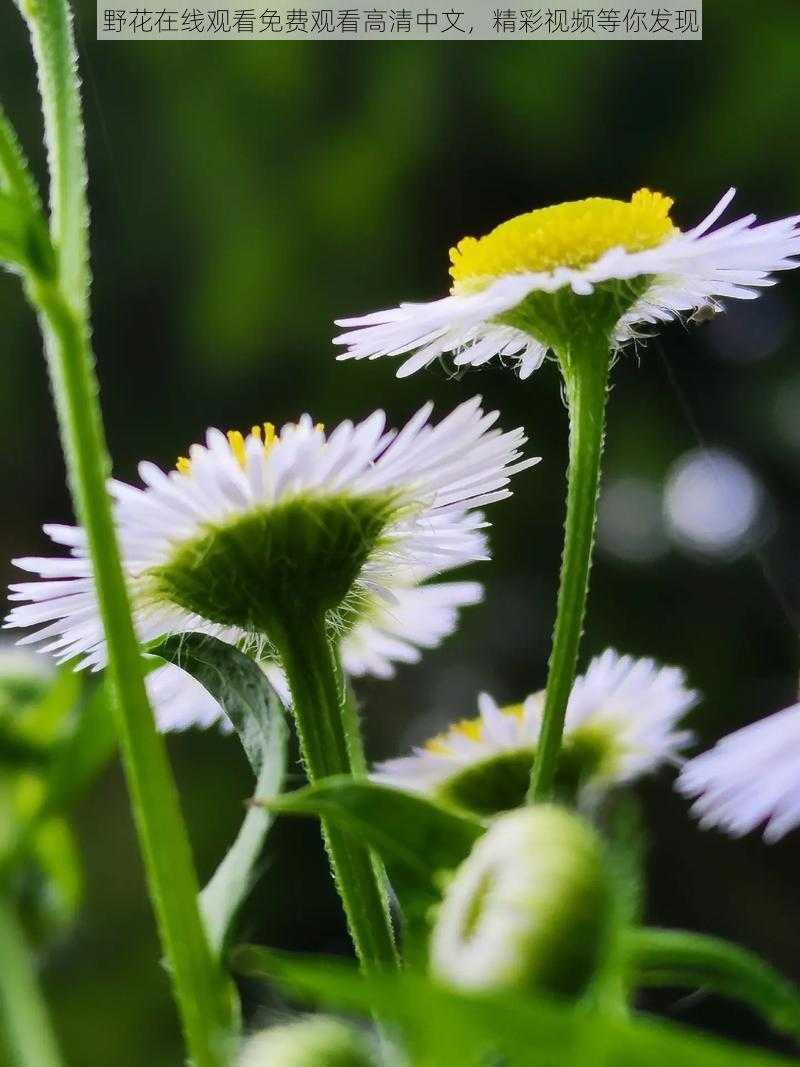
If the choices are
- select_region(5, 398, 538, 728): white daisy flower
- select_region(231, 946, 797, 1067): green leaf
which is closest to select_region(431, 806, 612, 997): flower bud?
select_region(231, 946, 797, 1067): green leaf

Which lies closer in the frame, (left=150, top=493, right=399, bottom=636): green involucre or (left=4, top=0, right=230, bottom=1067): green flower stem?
(left=4, top=0, right=230, bottom=1067): green flower stem

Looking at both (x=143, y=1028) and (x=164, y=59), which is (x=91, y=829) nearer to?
(x=143, y=1028)

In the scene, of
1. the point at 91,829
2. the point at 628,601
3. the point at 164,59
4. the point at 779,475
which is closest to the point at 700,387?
the point at 779,475

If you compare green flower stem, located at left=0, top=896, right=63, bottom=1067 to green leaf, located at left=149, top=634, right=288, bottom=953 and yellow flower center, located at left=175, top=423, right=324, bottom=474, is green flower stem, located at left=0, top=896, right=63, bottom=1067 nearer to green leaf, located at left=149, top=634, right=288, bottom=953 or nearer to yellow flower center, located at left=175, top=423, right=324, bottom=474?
green leaf, located at left=149, top=634, right=288, bottom=953

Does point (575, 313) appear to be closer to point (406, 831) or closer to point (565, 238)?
point (565, 238)

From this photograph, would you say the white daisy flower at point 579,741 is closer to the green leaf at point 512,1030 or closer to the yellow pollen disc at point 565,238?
the yellow pollen disc at point 565,238

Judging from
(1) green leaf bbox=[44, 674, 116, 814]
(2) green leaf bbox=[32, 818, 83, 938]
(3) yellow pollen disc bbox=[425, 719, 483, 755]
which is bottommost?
(3) yellow pollen disc bbox=[425, 719, 483, 755]

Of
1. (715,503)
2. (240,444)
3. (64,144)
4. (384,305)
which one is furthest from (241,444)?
(384,305)
